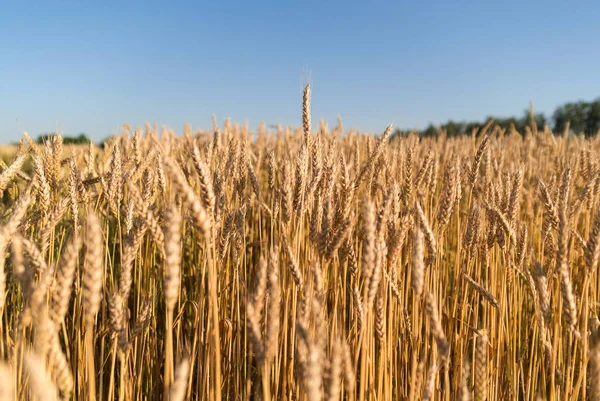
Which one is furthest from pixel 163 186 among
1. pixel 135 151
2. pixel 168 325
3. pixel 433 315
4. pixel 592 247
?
pixel 592 247

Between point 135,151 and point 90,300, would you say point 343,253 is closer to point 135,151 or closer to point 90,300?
point 90,300

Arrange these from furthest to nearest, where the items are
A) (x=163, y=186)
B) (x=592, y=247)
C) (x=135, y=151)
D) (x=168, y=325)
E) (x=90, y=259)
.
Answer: (x=135, y=151) → (x=163, y=186) → (x=592, y=247) → (x=168, y=325) → (x=90, y=259)

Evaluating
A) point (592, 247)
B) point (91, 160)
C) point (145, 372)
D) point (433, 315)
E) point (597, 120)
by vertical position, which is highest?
point (597, 120)

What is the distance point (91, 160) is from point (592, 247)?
1985 millimetres

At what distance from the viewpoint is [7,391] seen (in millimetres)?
537

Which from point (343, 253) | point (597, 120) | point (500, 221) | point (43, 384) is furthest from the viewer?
point (597, 120)

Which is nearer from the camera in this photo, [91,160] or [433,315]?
[433,315]

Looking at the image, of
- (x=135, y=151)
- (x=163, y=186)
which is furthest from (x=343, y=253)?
(x=135, y=151)

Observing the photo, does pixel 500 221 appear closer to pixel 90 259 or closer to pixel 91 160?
pixel 90 259

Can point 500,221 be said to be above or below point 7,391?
above

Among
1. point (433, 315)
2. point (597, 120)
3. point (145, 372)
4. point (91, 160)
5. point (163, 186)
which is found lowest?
point (145, 372)

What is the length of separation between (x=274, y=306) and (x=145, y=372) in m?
1.20

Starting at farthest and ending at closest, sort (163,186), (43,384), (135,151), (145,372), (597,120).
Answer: (597,120) < (135,151) < (145,372) < (163,186) < (43,384)

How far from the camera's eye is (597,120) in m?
25.7
